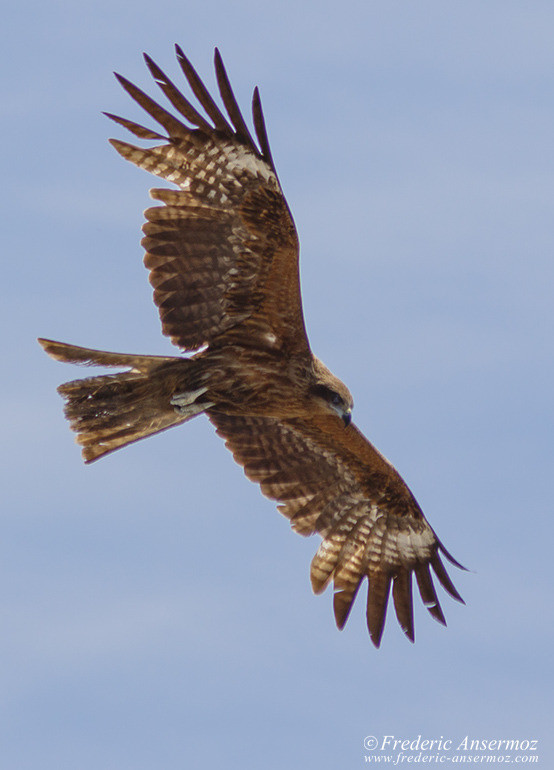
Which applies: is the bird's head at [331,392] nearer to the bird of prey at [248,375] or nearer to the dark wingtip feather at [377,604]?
the bird of prey at [248,375]

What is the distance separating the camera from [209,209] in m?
10.7

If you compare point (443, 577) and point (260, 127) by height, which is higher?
point (260, 127)

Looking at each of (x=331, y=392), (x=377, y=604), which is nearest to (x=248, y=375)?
(x=331, y=392)

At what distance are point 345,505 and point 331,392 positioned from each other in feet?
6.14

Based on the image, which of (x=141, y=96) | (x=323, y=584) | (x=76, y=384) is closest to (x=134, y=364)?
(x=76, y=384)

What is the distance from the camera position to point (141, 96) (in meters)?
10.4

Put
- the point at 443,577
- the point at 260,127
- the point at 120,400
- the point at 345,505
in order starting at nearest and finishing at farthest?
the point at 260,127, the point at 120,400, the point at 443,577, the point at 345,505

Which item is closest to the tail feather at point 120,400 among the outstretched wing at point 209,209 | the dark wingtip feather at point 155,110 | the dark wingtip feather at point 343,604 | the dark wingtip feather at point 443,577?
the outstretched wing at point 209,209

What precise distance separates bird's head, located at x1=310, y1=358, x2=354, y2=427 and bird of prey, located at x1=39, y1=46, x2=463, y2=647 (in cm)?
1

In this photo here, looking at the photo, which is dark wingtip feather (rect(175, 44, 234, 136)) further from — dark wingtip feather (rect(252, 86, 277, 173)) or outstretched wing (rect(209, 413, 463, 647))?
outstretched wing (rect(209, 413, 463, 647))

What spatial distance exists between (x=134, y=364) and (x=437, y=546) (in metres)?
3.55

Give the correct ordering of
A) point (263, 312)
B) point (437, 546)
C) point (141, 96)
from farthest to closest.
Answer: point (437, 546)
point (263, 312)
point (141, 96)

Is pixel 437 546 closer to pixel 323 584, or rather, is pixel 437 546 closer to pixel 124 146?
pixel 323 584

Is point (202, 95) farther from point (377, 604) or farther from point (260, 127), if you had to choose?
point (377, 604)
